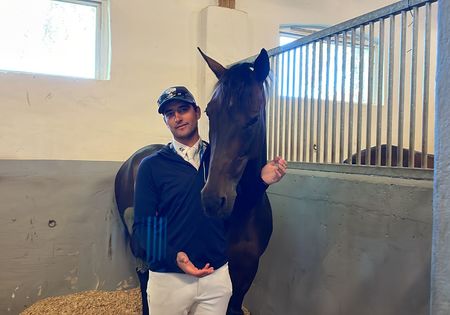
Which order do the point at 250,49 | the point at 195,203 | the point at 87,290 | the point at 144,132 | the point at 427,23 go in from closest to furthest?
1. the point at 195,203
2. the point at 427,23
3. the point at 87,290
4. the point at 144,132
5. the point at 250,49

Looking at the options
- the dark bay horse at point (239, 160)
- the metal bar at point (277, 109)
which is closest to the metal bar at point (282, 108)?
the metal bar at point (277, 109)

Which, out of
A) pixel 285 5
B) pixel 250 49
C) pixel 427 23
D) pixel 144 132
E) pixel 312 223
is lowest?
pixel 312 223

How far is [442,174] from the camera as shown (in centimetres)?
50

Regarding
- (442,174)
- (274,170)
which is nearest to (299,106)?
(274,170)

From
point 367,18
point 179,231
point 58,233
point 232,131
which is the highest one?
point 367,18

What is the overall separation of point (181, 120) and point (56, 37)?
1.77 metres

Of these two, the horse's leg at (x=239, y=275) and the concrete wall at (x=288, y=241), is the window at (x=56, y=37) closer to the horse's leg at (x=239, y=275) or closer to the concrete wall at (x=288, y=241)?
the concrete wall at (x=288, y=241)

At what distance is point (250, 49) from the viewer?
118 inches

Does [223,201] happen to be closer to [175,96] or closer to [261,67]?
[175,96]

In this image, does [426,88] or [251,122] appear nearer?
[251,122]

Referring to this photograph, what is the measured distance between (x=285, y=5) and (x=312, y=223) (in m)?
2.07

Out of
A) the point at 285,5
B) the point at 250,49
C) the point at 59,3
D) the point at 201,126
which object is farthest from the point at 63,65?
the point at 285,5

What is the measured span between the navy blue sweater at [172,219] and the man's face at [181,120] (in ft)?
0.21

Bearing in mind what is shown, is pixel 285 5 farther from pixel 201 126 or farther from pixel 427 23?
pixel 427 23
